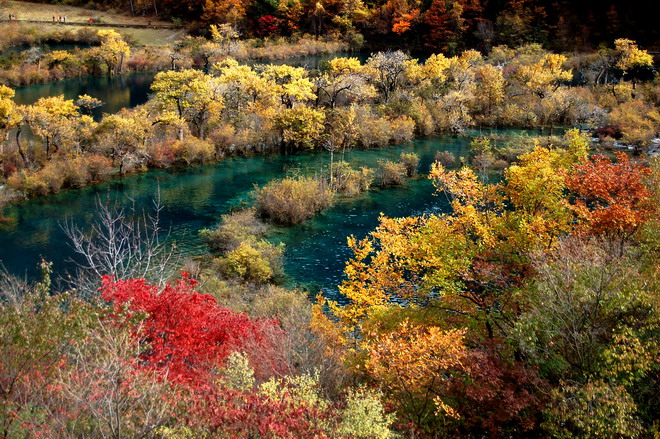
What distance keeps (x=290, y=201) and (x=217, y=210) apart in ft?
18.7

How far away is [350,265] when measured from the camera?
73.3ft

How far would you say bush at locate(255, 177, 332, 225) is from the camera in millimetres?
34969

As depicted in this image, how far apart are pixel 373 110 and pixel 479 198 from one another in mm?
37953

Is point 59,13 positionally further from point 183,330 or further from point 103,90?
point 183,330

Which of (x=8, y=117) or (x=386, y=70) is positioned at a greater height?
(x=386, y=70)

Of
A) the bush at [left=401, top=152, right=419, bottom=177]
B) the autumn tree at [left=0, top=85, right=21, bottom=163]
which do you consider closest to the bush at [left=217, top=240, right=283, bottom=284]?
the bush at [left=401, top=152, right=419, bottom=177]

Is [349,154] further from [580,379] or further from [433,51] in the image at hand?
[433,51]

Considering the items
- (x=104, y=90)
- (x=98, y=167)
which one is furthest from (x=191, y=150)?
(x=104, y=90)

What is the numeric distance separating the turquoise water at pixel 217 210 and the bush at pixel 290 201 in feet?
2.66

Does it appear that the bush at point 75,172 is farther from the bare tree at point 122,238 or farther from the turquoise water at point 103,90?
the turquoise water at point 103,90

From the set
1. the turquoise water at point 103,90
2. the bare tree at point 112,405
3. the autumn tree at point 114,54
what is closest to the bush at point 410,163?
the turquoise water at point 103,90

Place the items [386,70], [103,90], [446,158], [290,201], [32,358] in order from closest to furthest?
[32,358] < [290,201] < [446,158] < [386,70] < [103,90]

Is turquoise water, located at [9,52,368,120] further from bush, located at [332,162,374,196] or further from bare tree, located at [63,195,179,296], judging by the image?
bare tree, located at [63,195,179,296]

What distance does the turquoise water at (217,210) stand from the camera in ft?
97.6
